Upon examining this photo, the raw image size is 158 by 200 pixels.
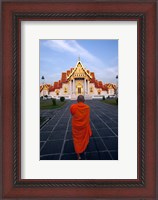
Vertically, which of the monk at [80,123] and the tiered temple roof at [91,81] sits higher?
the tiered temple roof at [91,81]

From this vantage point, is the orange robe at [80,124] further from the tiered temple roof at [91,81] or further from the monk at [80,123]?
Answer: the tiered temple roof at [91,81]

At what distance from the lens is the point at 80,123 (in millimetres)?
2260

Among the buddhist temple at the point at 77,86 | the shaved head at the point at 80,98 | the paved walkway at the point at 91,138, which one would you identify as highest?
the buddhist temple at the point at 77,86

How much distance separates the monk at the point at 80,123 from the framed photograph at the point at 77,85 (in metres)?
0.14

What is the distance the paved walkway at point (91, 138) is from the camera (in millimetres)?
2176

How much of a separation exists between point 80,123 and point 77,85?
1.48 feet

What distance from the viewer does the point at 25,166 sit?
2.12 metres

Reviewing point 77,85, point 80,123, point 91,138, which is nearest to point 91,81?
point 77,85

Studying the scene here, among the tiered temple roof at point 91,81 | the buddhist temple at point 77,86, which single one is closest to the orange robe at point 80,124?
the buddhist temple at point 77,86

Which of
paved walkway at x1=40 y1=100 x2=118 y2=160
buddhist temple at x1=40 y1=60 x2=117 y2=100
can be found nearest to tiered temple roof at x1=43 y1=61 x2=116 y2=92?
buddhist temple at x1=40 y1=60 x2=117 y2=100

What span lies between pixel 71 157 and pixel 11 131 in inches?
28.7

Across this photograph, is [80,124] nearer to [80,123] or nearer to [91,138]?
[80,123]
